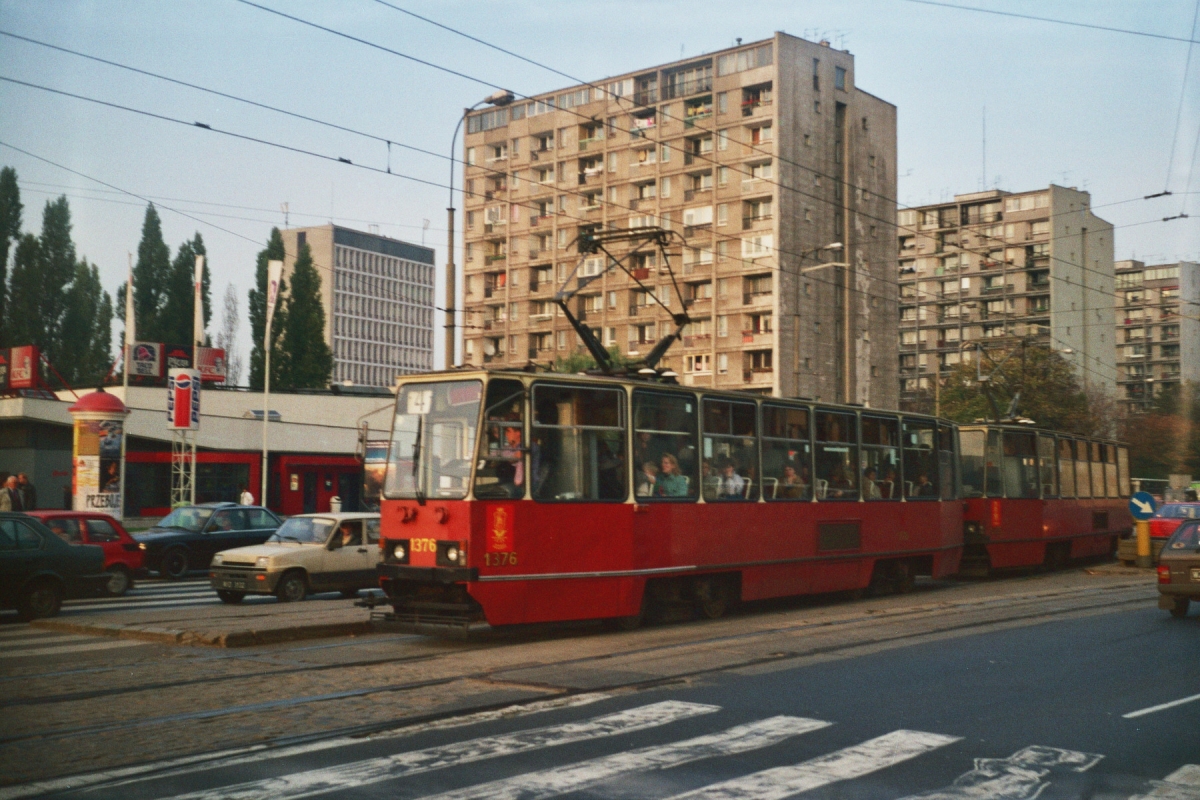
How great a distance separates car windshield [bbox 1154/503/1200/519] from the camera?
27.3m

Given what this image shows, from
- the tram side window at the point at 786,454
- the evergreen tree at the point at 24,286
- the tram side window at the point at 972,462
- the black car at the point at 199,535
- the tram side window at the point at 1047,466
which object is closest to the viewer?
the tram side window at the point at 786,454

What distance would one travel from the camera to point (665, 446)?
14.9 m

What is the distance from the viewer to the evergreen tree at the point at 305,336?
261ft

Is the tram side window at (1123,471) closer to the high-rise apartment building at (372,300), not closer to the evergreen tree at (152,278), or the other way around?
the evergreen tree at (152,278)

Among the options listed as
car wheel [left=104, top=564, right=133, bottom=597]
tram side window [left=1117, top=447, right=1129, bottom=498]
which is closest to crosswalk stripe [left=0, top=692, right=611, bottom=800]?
car wheel [left=104, top=564, right=133, bottom=597]

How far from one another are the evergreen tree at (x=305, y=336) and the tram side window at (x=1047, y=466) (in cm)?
5972

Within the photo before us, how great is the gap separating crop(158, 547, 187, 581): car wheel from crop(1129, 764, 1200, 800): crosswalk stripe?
20.4m

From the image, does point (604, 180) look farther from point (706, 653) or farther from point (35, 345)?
point (706, 653)

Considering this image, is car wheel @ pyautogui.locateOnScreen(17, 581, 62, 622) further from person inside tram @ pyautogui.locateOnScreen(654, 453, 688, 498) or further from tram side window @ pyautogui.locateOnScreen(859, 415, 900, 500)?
tram side window @ pyautogui.locateOnScreen(859, 415, 900, 500)

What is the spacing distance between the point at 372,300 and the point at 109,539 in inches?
5148

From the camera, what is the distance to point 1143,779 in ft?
22.4

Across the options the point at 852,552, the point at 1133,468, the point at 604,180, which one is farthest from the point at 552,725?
the point at 604,180

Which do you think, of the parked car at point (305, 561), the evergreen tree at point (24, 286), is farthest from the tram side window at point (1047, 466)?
the evergreen tree at point (24, 286)

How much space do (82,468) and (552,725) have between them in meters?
23.8
